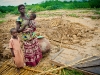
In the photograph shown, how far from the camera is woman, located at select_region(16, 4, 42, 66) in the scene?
12.9 feet

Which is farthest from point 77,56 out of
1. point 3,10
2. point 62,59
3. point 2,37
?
point 3,10

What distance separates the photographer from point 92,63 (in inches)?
157

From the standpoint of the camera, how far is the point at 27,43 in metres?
4.13

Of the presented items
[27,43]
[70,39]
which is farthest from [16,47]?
[70,39]

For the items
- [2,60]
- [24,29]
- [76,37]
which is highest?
[24,29]

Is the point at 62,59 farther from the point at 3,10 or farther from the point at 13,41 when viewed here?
the point at 3,10

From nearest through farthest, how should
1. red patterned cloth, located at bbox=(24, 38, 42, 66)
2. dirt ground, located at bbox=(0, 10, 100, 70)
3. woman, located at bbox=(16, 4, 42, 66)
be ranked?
woman, located at bbox=(16, 4, 42, 66) → red patterned cloth, located at bbox=(24, 38, 42, 66) → dirt ground, located at bbox=(0, 10, 100, 70)

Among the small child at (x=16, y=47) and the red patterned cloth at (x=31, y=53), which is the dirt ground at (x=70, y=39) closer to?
the red patterned cloth at (x=31, y=53)

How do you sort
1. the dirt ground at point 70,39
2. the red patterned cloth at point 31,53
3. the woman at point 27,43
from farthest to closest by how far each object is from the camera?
the dirt ground at point 70,39
the red patterned cloth at point 31,53
the woman at point 27,43

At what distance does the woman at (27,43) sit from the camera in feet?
12.9

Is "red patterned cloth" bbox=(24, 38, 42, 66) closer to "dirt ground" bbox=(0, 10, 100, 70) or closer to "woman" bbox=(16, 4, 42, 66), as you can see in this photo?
"woman" bbox=(16, 4, 42, 66)

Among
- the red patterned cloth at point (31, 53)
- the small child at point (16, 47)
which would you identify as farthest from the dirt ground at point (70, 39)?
the small child at point (16, 47)

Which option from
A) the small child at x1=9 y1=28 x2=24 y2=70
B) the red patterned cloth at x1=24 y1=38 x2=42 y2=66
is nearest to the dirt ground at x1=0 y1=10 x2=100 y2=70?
the red patterned cloth at x1=24 y1=38 x2=42 y2=66

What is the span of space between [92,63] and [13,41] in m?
2.26
